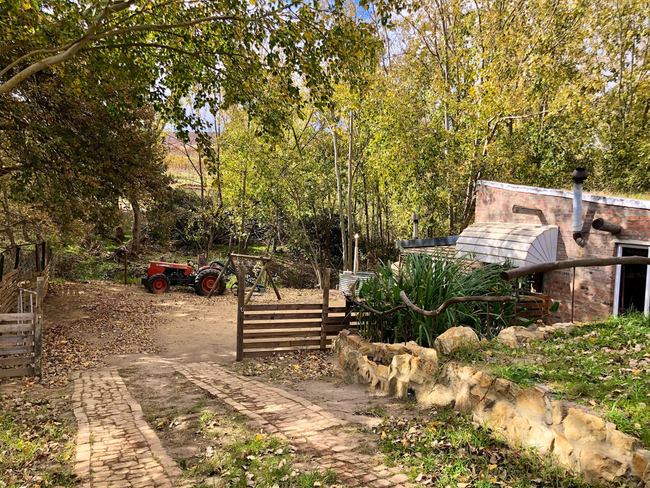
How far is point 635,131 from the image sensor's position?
16.0 m

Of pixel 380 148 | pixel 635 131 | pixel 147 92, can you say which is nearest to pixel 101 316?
pixel 147 92

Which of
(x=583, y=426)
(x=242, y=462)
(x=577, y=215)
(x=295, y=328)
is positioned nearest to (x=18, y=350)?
(x=295, y=328)

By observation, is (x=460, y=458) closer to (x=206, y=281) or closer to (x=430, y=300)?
(x=430, y=300)

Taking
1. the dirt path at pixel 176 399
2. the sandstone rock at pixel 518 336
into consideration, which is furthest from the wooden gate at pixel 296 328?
the sandstone rock at pixel 518 336

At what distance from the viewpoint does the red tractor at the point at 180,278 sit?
1509 cm

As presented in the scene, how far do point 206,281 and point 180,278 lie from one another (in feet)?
3.65

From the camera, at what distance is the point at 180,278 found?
15734 millimetres

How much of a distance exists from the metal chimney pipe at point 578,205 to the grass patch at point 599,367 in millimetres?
3778

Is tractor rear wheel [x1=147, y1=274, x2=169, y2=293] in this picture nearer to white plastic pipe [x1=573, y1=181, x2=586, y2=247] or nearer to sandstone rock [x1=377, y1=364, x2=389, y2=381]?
sandstone rock [x1=377, y1=364, x2=389, y2=381]

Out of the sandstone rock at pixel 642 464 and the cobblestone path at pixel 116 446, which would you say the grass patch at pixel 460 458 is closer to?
the sandstone rock at pixel 642 464

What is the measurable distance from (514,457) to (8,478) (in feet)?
12.5

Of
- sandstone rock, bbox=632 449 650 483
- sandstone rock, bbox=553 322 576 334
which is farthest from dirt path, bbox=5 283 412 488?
sandstone rock, bbox=553 322 576 334

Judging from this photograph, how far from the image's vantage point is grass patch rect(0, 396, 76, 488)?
3.25m

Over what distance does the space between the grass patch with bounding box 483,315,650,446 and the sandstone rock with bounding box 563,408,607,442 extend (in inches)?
3.7
